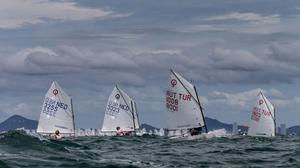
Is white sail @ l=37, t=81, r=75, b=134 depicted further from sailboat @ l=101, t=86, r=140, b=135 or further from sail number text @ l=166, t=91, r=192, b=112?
sail number text @ l=166, t=91, r=192, b=112

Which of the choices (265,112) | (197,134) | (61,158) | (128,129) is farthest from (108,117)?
(61,158)

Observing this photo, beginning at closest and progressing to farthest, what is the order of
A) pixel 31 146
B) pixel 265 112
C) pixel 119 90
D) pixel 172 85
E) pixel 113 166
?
pixel 113 166 < pixel 31 146 < pixel 172 85 < pixel 265 112 < pixel 119 90

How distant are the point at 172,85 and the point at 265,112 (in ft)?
124

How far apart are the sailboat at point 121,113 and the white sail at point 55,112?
1269 centimetres

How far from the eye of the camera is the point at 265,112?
125 metres

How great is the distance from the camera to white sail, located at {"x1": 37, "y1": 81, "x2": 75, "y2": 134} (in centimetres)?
12319

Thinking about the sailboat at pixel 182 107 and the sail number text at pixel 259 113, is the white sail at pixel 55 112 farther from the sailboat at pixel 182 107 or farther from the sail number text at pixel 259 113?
the sail number text at pixel 259 113

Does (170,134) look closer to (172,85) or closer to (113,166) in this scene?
(172,85)

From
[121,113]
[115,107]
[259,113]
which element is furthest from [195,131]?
[115,107]

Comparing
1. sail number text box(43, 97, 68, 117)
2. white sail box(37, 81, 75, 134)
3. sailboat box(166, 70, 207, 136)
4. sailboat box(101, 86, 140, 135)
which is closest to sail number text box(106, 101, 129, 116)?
sailboat box(101, 86, 140, 135)

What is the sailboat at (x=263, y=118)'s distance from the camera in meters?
124

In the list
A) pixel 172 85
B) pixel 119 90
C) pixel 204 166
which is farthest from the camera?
pixel 119 90

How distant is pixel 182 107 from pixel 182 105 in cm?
48

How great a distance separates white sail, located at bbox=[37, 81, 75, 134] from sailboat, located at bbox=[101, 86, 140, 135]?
1269 centimetres
